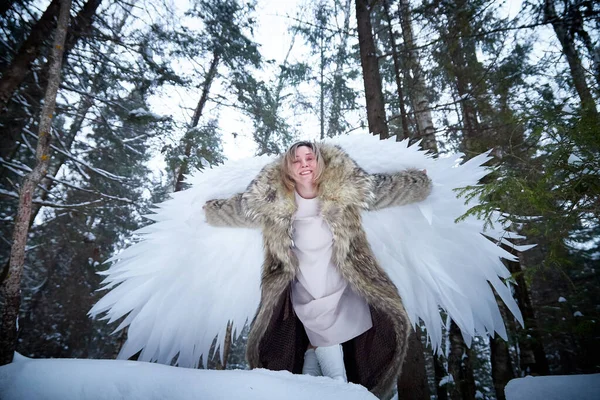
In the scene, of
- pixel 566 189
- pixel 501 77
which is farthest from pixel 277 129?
pixel 566 189

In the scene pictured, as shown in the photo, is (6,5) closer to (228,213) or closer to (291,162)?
(228,213)

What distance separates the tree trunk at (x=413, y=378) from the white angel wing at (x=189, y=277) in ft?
7.73

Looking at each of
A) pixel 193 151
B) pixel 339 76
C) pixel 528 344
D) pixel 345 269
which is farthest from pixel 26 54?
pixel 528 344

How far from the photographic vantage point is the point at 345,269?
239 centimetres

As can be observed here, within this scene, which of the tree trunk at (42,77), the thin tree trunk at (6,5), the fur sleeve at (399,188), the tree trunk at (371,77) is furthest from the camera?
the tree trunk at (42,77)

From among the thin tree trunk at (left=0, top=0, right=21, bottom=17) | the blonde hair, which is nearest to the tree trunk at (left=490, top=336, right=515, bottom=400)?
the blonde hair

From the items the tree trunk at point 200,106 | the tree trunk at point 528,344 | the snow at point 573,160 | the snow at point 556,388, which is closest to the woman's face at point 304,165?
the snow at point 573,160

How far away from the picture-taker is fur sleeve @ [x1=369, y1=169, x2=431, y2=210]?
2480 millimetres

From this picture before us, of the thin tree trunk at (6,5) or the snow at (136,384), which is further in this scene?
the thin tree trunk at (6,5)

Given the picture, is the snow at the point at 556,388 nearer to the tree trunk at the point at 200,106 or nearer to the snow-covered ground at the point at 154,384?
the snow-covered ground at the point at 154,384

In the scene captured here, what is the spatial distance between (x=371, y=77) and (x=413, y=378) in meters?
4.71

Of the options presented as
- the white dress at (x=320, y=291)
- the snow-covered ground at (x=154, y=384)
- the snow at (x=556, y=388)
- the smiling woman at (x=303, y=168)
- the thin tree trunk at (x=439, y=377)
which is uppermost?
the smiling woman at (x=303, y=168)

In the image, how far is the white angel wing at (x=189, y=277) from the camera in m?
2.97

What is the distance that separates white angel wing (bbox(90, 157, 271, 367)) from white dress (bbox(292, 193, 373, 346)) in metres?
0.75
